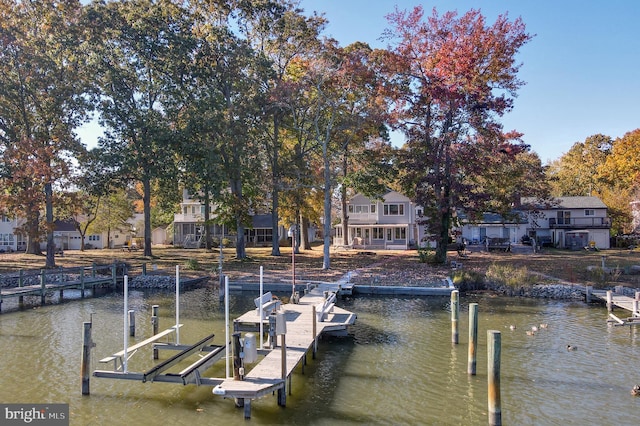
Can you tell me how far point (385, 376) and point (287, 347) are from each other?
8.72ft

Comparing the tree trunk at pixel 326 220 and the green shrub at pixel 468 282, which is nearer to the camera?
the green shrub at pixel 468 282

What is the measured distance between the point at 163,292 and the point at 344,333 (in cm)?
1409

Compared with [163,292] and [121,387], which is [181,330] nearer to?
[121,387]

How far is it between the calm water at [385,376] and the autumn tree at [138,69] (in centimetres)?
1868

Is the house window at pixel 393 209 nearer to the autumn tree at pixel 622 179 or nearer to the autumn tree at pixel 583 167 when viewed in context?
the autumn tree at pixel 622 179

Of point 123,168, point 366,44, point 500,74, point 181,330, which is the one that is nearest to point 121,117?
Result: point 123,168

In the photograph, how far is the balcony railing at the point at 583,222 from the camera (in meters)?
53.0

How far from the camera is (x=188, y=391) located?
36.9ft

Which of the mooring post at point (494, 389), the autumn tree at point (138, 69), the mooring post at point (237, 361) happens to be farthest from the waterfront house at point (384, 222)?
the mooring post at point (237, 361)

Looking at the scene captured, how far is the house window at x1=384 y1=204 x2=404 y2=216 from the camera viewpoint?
4938 cm

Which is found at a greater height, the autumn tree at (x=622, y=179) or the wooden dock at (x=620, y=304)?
the autumn tree at (x=622, y=179)

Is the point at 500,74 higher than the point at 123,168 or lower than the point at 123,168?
higher

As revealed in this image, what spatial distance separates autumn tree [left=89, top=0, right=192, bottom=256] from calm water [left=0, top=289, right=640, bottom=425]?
1868 centimetres

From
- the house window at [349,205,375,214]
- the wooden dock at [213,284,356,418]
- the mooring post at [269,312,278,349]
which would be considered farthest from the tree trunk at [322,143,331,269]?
the mooring post at [269,312,278,349]
